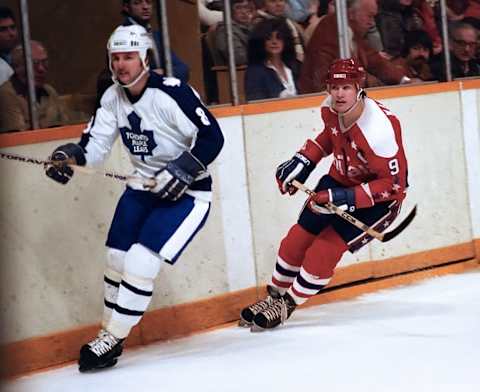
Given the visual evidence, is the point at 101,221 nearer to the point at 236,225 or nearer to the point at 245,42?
the point at 236,225

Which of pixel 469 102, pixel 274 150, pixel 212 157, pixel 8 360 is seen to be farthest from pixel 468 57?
pixel 8 360

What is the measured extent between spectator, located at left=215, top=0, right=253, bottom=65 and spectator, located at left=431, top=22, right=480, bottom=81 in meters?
1.21

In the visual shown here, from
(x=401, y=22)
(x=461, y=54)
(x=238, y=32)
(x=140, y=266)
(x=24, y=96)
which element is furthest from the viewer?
(x=461, y=54)

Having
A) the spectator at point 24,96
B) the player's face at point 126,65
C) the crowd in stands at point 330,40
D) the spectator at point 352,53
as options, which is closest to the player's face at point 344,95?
the crowd in stands at point 330,40

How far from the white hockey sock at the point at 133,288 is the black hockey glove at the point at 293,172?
2.20ft

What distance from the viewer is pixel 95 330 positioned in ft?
15.1

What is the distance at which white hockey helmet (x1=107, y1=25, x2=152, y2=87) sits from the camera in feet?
13.8

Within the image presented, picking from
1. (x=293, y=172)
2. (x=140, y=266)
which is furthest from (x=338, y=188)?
(x=140, y=266)

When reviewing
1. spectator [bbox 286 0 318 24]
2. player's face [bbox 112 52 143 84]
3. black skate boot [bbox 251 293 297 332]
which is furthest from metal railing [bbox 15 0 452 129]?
black skate boot [bbox 251 293 297 332]

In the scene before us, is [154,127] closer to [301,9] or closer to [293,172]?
[293,172]

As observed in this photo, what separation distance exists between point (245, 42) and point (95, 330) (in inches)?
54.9

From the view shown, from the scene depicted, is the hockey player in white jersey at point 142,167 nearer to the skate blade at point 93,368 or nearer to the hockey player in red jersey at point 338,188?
the skate blade at point 93,368

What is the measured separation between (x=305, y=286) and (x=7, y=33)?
1.43 meters

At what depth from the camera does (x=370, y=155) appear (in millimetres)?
4559
